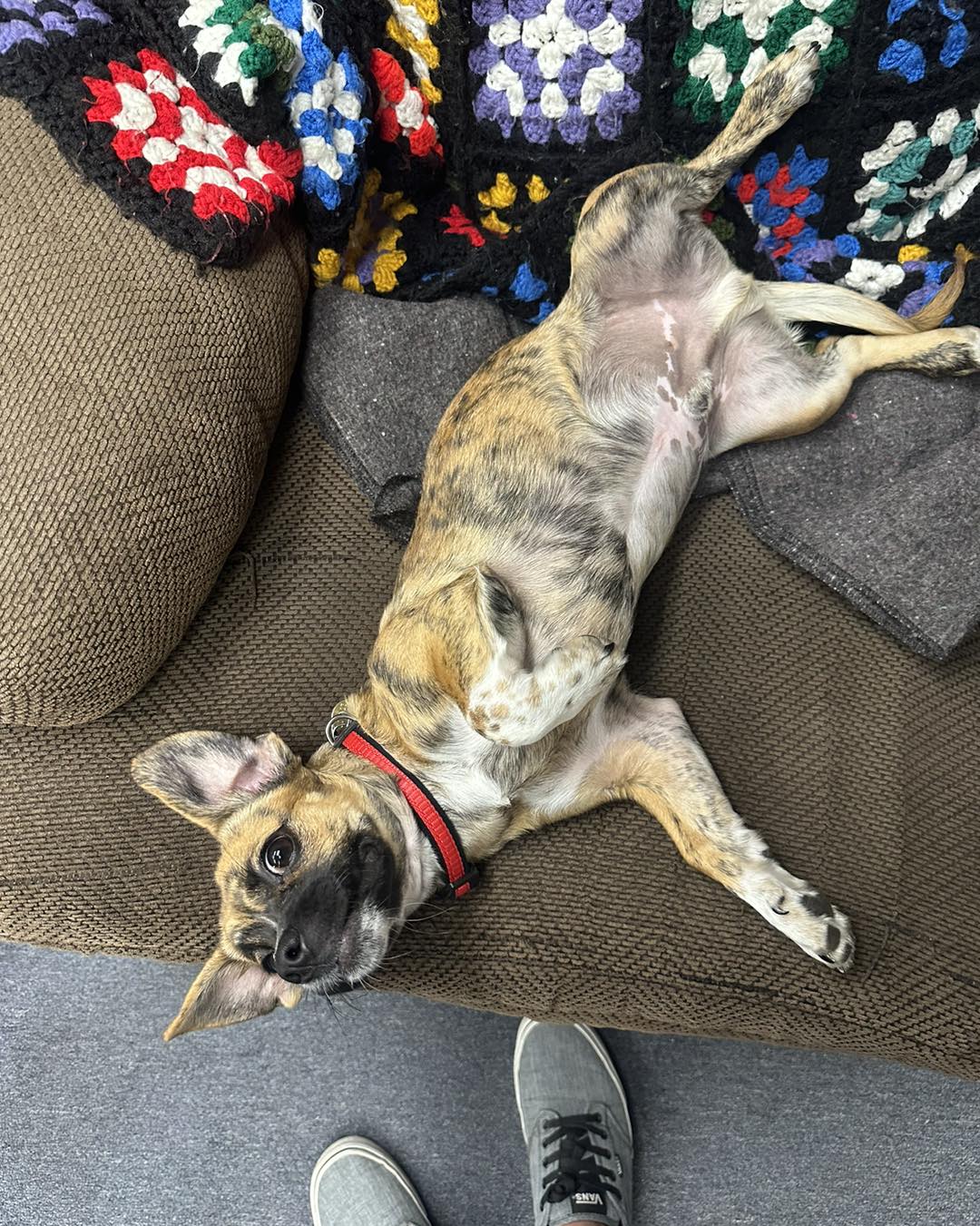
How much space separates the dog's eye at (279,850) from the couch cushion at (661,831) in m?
0.26

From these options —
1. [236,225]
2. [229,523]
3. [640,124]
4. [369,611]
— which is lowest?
[369,611]

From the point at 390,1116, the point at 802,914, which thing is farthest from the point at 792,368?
the point at 390,1116

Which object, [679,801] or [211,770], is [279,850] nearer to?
[211,770]

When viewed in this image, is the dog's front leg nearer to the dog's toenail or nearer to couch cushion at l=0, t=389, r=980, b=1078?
couch cushion at l=0, t=389, r=980, b=1078

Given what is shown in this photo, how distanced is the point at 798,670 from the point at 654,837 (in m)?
0.56

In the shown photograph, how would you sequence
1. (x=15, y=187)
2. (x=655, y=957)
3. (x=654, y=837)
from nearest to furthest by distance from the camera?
(x=15, y=187) < (x=655, y=957) < (x=654, y=837)

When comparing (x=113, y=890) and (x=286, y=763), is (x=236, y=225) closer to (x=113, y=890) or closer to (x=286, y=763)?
(x=286, y=763)

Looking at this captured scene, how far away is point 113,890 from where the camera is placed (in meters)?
1.92

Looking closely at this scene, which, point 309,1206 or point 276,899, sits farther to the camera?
point 309,1206

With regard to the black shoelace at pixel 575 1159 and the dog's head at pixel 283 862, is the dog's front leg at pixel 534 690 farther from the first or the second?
the black shoelace at pixel 575 1159

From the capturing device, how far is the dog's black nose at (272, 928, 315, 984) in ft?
5.59

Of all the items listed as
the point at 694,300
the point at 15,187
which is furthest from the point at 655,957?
the point at 15,187

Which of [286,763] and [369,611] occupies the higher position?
[369,611]

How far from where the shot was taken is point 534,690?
1721mm
